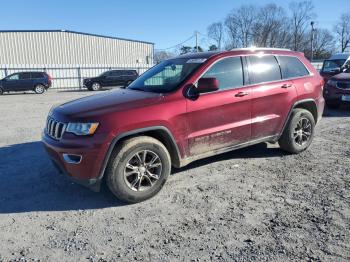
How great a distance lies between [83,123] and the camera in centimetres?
404

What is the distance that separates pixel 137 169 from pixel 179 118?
86cm

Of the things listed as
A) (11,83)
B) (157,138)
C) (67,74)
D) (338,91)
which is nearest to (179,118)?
(157,138)

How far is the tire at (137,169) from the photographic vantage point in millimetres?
4148

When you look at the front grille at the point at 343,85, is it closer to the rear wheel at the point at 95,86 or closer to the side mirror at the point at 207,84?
the side mirror at the point at 207,84

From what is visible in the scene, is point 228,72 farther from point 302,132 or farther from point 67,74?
point 67,74

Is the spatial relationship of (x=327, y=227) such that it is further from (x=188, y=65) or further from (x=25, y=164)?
(x=25, y=164)

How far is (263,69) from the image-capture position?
18.4ft

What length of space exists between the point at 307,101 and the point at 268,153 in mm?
1146

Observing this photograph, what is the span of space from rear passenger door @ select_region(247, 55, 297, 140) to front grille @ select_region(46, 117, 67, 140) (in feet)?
9.27

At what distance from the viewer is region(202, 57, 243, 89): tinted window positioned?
5.04 metres

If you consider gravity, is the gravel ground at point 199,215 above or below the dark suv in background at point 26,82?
below

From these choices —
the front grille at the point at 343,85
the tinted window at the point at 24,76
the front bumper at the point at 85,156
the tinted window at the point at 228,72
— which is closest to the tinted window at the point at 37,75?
the tinted window at the point at 24,76

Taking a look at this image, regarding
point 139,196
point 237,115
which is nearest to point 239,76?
point 237,115

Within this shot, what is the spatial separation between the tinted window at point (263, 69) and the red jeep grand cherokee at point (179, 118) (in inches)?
0.7
